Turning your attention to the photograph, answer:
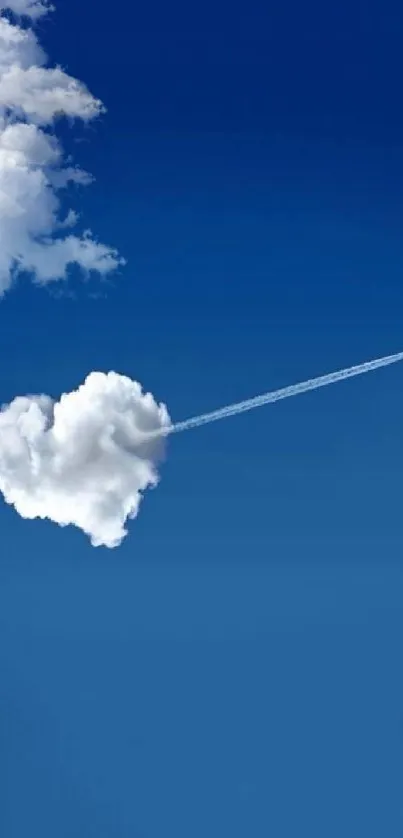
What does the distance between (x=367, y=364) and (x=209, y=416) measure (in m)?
13.0

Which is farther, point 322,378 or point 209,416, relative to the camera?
point 209,416

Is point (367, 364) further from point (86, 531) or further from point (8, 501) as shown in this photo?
point (8, 501)

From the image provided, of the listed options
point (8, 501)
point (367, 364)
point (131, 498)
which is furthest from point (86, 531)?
point (367, 364)

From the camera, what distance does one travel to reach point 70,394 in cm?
4150

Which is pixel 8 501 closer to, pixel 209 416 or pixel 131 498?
pixel 131 498

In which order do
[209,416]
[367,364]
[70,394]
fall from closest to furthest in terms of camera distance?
[367,364]
[209,416]
[70,394]

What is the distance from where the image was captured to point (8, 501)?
42.7m

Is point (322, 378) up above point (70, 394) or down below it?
above

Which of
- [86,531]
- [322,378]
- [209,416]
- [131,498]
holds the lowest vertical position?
[86,531]

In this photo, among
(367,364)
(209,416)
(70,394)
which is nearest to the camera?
(367,364)

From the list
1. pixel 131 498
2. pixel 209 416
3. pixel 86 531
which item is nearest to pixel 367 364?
pixel 209 416

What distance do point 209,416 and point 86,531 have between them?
15.4 meters

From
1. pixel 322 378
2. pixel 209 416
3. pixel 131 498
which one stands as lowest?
pixel 131 498

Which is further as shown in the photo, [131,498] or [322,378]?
[131,498]
